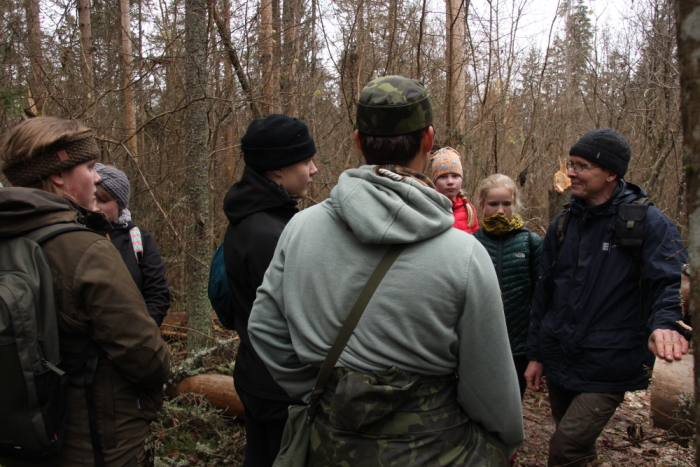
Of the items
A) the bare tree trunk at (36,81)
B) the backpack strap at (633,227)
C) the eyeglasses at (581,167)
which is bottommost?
the backpack strap at (633,227)

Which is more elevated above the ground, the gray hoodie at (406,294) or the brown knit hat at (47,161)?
the brown knit hat at (47,161)

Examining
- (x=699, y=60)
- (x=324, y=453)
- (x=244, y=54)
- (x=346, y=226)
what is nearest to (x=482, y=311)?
(x=346, y=226)

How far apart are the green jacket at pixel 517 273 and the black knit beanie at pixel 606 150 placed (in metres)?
0.79

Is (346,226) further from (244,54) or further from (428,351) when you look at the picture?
(244,54)

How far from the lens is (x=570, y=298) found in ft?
9.66

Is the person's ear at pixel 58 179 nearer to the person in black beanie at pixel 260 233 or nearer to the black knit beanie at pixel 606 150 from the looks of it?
the person in black beanie at pixel 260 233

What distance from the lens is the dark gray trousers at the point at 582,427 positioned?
277 cm

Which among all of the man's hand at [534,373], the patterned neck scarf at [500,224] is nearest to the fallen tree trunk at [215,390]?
the man's hand at [534,373]

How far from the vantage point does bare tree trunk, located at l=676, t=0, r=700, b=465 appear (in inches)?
39.8

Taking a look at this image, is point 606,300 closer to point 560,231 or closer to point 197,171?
point 560,231

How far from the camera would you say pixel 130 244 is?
341cm

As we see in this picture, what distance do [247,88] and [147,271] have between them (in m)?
3.91

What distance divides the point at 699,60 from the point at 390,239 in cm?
82

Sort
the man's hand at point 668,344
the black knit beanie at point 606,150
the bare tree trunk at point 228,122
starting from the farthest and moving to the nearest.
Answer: the bare tree trunk at point 228,122, the black knit beanie at point 606,150, the man's hand at point 668,344
